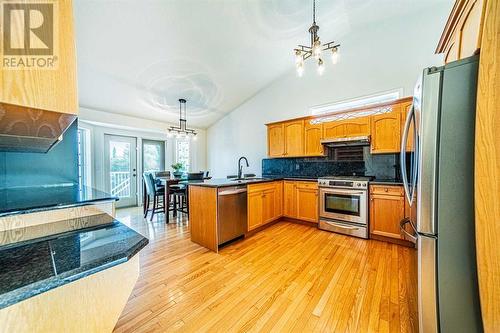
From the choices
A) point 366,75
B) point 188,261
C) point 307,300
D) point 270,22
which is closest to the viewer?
point 307,300

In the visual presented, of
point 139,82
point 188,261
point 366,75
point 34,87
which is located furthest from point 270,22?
point 188,261

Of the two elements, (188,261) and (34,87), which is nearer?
(34,87)

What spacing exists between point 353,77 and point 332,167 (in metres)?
1.81

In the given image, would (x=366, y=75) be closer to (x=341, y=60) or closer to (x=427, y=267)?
(x=341, y=60)

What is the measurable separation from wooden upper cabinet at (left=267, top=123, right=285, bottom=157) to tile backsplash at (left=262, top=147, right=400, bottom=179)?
0.26 m

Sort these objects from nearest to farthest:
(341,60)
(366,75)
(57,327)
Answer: (57,327)
(366,75)
(341,60)

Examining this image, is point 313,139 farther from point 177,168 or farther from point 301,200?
point 177,168

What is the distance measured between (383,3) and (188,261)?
16.0 feet

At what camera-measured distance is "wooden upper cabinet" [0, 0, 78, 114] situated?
547 mm

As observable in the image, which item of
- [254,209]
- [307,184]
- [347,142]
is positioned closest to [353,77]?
[347,142]

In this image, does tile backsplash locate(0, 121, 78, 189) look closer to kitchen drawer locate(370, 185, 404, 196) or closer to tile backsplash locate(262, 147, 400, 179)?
tile backsplash locate(262, 147, 400, 179)

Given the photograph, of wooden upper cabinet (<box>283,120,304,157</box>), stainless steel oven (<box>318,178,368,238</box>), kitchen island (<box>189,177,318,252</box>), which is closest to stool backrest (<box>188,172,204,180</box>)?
kitchen island (<box>189,177,318,252</box>)

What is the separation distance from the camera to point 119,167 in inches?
199

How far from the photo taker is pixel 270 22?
3.20 m
